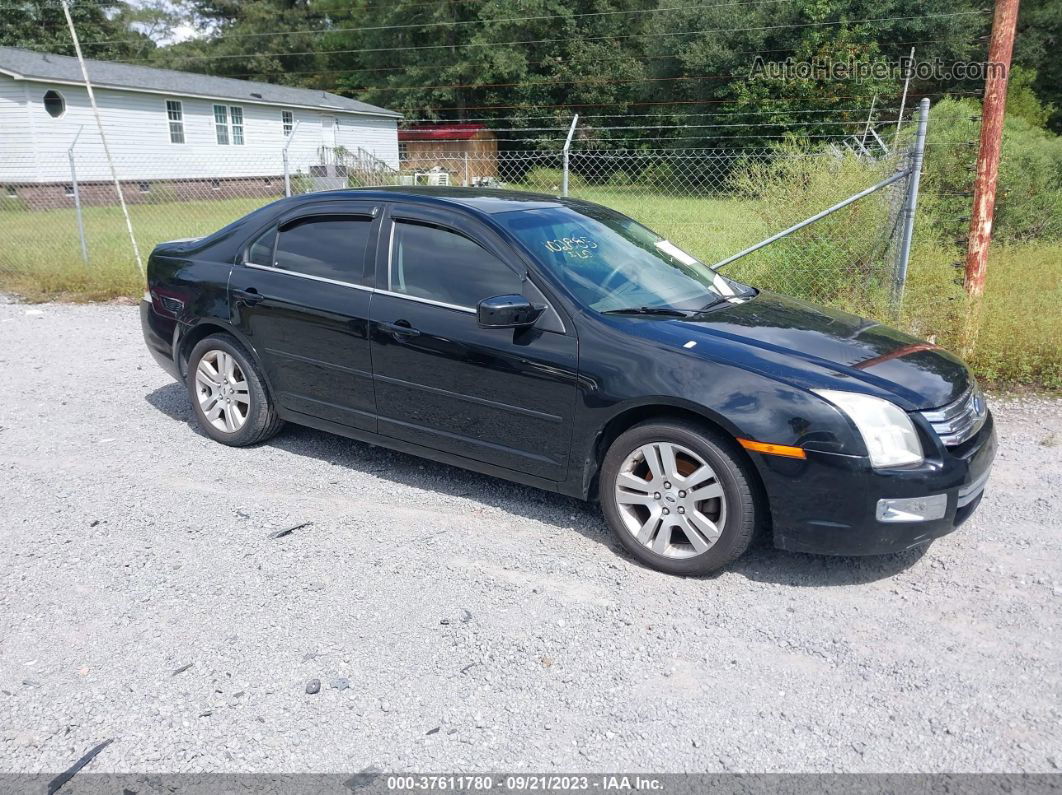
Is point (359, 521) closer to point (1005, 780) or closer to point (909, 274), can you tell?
point (1005, 780)

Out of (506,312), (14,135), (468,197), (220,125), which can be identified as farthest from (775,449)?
(220,125)

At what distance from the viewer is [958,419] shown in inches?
147

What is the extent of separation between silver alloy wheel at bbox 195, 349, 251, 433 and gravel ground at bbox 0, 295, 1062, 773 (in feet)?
1.55

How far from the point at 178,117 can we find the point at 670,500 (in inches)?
1237

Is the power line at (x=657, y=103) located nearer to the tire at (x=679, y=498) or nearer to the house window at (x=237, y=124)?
the house window at (x=237, y=124)

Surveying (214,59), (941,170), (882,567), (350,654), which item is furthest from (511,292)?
(214,59)

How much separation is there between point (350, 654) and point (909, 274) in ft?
22.7

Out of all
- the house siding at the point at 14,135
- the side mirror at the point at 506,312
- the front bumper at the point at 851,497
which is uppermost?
the house siding at the point at 14,135

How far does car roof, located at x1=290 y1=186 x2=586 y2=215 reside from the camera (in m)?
4.66

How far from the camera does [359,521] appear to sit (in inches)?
173

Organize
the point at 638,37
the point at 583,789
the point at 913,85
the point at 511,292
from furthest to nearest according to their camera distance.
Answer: the point at 638,37 < the point at 913,85 < the point at 511,292 < the point at 583,789

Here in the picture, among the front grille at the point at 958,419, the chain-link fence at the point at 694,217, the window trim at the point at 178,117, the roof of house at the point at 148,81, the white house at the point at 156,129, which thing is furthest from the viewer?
the window trim at the point at 178,117

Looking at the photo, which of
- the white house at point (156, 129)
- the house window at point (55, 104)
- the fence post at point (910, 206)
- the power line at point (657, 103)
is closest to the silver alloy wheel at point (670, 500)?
the fence post at point (910, 206)

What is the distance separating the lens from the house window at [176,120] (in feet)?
97.8
